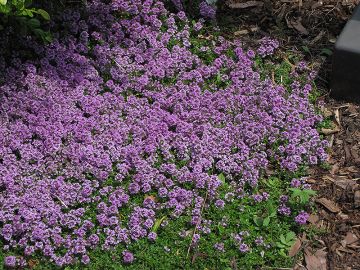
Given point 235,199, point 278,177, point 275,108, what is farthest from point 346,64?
point 235,199

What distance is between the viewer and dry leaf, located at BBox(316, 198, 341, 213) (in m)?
3.89

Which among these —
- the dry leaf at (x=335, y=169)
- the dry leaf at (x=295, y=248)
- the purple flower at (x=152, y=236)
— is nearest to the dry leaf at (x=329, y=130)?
the dry leaf at (x=335, y=169)

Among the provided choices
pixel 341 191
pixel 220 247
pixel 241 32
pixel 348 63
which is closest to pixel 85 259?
pixel 220 247

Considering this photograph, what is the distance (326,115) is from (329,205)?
787mm

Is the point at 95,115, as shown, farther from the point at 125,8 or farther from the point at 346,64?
the point at 346,64

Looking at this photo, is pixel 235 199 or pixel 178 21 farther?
pixel 178 21

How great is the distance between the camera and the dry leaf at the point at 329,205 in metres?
3.89

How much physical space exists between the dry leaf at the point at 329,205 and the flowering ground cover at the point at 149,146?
0.51ft

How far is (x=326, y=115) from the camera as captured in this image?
4.44 meters

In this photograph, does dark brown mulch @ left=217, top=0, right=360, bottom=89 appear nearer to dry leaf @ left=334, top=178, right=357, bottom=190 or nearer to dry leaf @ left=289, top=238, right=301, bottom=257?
dry leaf @ left=334, top=178, right=357, bottom=190

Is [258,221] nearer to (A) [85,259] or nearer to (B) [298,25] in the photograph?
(A) [85,259]

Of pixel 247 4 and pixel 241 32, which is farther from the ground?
pixel 247 4

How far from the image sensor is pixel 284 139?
4211 mm

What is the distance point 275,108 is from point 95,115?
125 cm
